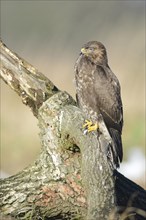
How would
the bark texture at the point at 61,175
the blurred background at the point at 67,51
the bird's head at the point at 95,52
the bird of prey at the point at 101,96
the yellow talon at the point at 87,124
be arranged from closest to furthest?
the bark texture at the point at 61,175 < the yellow talon at the point at 87,124 < the bird of prey at the point at 101,96 < the bird's head at the point at 95,52 < the blurred background at the point at 67,51

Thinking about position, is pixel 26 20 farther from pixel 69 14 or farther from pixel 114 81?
pixel 114 81

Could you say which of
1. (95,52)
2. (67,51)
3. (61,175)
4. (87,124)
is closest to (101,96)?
(95,52)

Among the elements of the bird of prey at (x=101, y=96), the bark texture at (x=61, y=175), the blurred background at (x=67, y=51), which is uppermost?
the blurred background at (x=67, y=51)

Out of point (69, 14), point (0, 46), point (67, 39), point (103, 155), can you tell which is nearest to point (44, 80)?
point (0, 46)

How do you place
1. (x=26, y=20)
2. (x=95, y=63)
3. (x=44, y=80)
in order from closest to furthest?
(x=44, y=80) → (x=95, y=63) → (x=26, y=20)

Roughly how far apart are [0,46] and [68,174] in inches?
71.5

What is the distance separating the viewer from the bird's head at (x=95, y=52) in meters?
13.1

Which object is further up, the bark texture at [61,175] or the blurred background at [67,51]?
the blurred background at [67,51]

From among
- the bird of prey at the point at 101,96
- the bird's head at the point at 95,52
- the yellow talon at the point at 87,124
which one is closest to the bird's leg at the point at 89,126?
the yellow talon at the point at 87,124

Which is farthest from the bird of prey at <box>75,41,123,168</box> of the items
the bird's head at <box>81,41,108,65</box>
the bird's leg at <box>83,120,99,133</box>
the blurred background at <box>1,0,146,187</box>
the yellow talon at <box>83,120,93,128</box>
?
the blurred background at <box>1,0,146,187</box>

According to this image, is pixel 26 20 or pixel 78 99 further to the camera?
Result: pixel 26 20

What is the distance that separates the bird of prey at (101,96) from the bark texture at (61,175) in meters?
0.31

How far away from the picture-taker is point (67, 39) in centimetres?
2388

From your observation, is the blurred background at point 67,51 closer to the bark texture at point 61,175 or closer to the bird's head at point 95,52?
the bird's head at point 95,52
